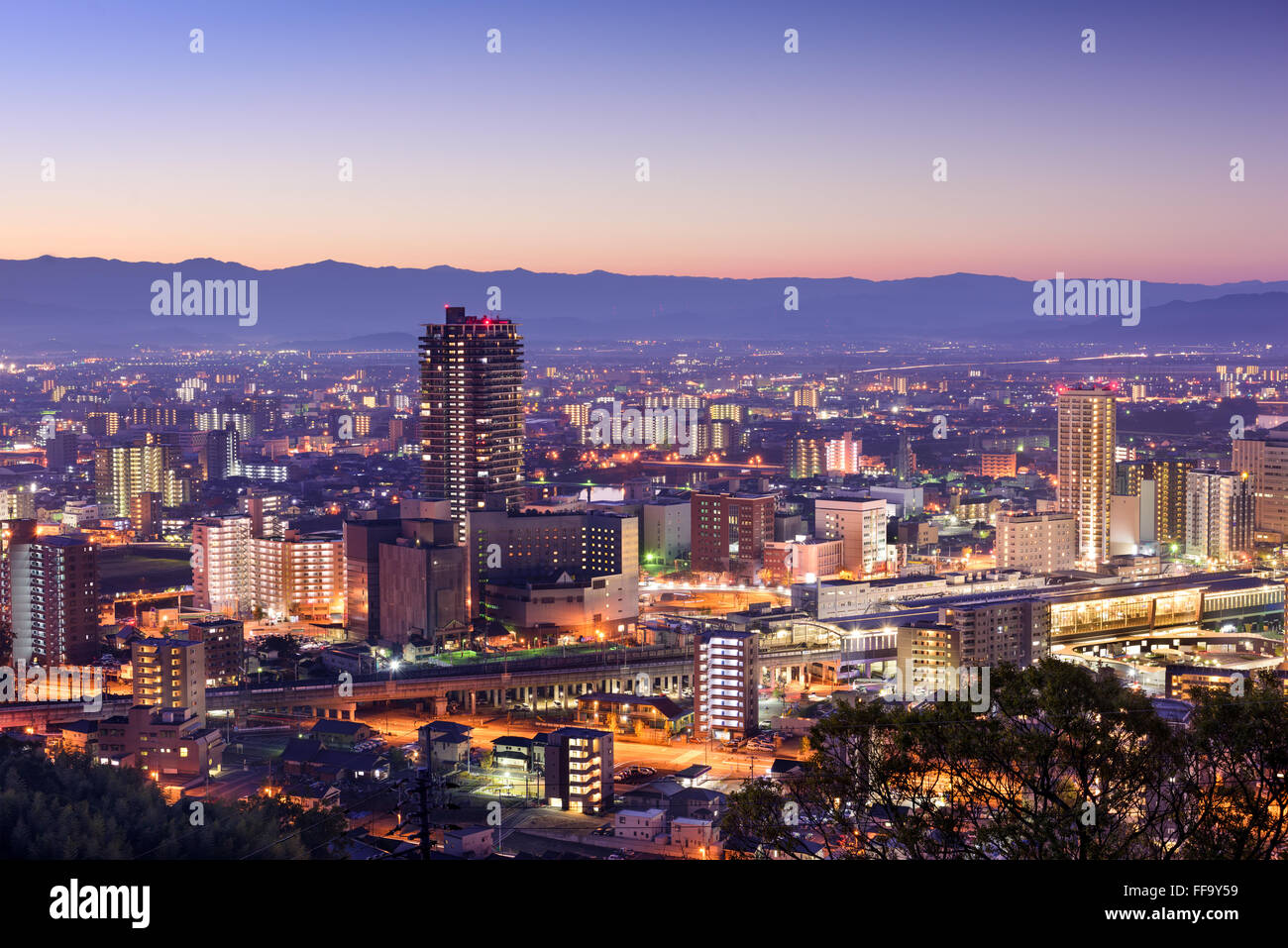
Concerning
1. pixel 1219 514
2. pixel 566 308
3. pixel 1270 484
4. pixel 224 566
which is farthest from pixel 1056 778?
pixel 566 308

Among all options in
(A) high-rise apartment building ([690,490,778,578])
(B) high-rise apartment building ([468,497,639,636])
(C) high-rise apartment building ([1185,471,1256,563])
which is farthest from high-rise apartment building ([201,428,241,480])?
(C) high-rise apartment building ([1185,471,1256,563])

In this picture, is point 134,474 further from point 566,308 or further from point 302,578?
point 566,308

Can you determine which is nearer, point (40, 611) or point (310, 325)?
point (40, 611)

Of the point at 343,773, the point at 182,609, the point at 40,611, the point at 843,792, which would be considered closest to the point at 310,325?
the point at 182,609

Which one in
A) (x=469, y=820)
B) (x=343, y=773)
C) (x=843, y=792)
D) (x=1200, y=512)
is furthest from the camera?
(x=1200, y=512)

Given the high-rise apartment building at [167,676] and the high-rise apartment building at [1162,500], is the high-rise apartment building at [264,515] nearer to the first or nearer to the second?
the high-rise apartment building at [167,676]

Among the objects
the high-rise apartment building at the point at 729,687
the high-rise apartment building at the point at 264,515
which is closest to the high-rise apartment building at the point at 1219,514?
the high-rise apartment building at the point at 729,687
